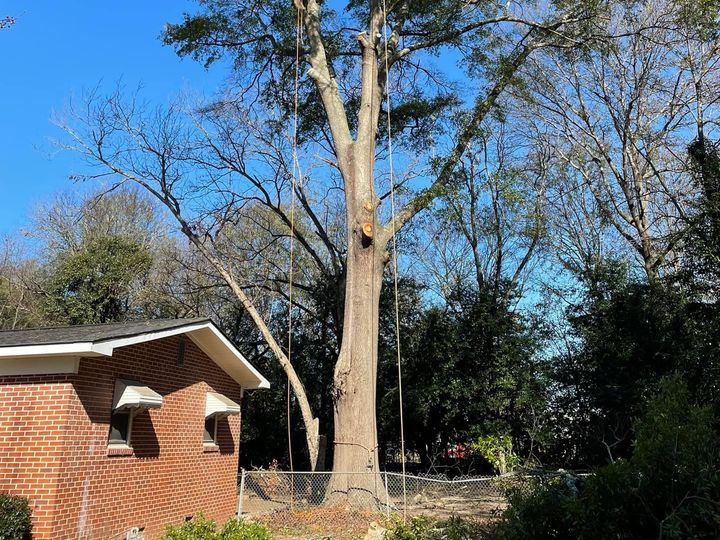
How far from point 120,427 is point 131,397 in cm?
71

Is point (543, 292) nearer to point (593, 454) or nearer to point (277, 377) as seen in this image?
point (593, 454)

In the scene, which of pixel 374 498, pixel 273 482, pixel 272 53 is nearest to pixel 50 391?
pixel 374 498

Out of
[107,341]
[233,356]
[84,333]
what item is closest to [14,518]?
[107,341]

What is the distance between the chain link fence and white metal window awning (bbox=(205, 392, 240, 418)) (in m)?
1.31

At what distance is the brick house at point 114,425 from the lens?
25.4 ft

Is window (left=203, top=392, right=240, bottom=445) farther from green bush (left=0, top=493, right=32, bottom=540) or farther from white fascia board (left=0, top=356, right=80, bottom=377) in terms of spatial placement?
green bush (left=0, top=493, right=32, bottom=540)

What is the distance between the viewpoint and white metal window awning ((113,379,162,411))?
8.75 metres

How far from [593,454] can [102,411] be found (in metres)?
14.0

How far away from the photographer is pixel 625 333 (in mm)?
15430

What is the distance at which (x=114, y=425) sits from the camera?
8.96m

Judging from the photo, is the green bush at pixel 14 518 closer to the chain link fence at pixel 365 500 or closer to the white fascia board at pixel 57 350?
the white fascia board at pixel 57 350

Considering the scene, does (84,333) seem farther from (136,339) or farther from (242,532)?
→ (242,532)

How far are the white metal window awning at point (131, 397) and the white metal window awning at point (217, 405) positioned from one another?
240cm

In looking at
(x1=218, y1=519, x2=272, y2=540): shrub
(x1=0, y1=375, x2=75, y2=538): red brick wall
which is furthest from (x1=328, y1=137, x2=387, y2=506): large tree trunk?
(x1=218, y1=519, x2=272, y2=540): shrub
